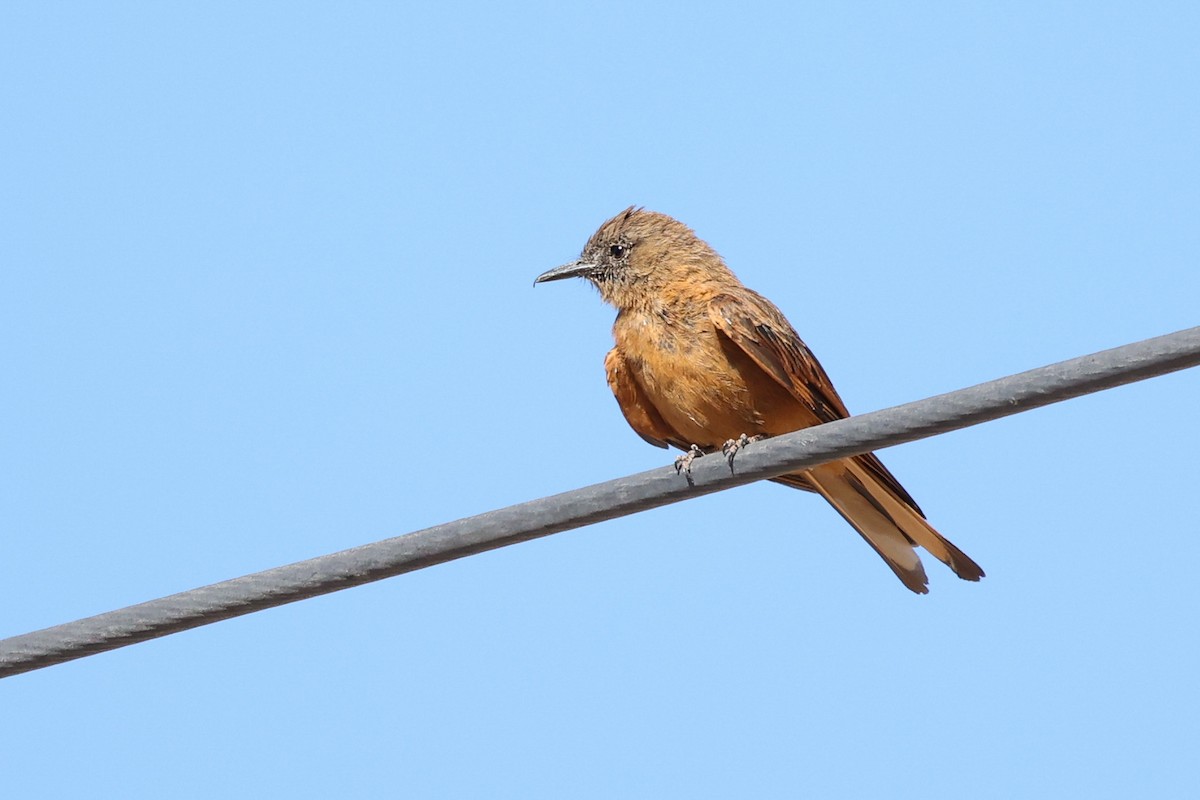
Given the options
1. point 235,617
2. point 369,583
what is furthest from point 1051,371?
point 235,617

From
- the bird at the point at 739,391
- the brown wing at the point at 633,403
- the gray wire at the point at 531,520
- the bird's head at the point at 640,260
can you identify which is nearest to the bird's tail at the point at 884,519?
the bird at the point at 739,391

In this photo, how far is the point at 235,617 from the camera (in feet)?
14.7

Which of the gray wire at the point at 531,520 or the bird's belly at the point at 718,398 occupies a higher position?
the bird's belly at the point at 718,398

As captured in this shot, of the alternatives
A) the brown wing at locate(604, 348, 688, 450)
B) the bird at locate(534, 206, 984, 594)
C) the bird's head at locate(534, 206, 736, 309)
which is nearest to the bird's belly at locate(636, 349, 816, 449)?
the bird at locate(534, 206, 984, 594)

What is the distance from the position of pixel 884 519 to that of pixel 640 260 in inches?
75.6

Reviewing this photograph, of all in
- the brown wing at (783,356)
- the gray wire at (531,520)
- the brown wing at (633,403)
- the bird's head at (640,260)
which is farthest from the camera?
the bird's head at (640,260)

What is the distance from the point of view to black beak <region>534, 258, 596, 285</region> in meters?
8.05

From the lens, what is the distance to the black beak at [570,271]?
8.05m

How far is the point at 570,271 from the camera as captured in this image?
8141 mm

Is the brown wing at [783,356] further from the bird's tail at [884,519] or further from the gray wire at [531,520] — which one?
the gray wire at [531,520]

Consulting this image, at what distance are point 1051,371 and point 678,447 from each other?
332 centimetres

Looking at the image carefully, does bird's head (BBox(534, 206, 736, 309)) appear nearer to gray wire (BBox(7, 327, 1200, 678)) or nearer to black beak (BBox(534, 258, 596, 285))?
black beak (BBox(534, 258, 596, 285))

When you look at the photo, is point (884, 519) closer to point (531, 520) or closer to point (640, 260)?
point (640, 260)

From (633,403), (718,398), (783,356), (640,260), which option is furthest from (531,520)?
(640,260)
